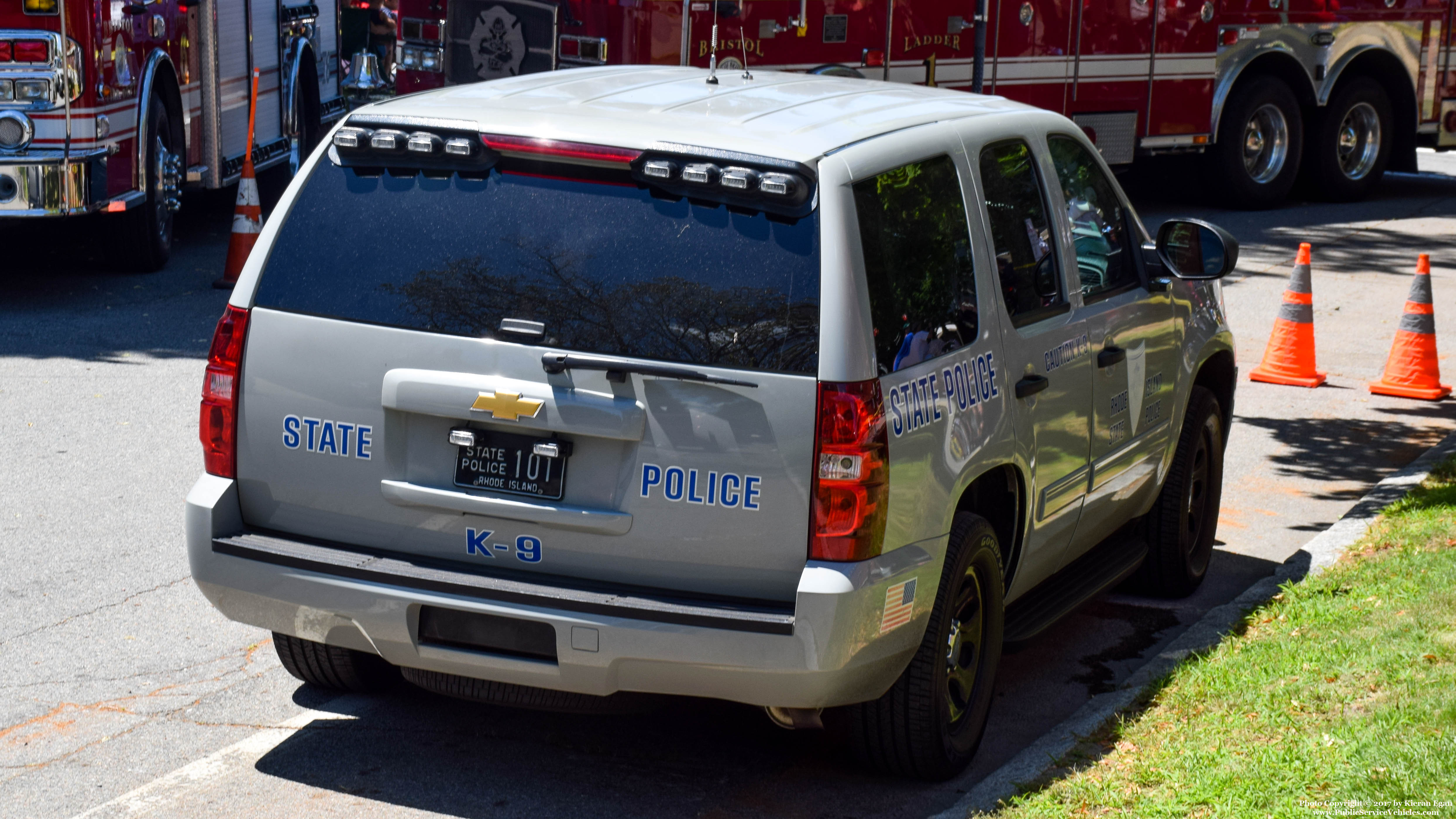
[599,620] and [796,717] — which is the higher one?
[599,620]

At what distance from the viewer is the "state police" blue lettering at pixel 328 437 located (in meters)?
4.25

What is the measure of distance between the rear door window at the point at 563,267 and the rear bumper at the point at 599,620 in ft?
1.86

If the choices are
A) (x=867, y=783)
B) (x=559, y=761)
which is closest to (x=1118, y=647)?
(x=867, y=783)

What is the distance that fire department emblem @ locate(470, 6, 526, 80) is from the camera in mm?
13570

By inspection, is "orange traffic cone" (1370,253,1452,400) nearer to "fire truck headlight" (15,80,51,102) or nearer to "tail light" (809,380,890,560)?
"tail light" (809,380,890,560)

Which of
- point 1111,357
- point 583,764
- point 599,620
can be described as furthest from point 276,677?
point 1111,357

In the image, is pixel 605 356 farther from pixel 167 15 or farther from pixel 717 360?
pixel 167 15

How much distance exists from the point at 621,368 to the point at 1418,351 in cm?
743

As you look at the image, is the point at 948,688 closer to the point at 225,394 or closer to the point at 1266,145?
the point at 225,394

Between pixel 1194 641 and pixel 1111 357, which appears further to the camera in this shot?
pixel 1194 641

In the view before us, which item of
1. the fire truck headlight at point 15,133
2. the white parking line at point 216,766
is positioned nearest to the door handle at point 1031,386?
the white parking line at point 216,766

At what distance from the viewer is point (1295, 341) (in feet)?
33.9

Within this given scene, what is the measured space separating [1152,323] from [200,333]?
6335mm

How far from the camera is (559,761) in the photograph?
4.70 meters
